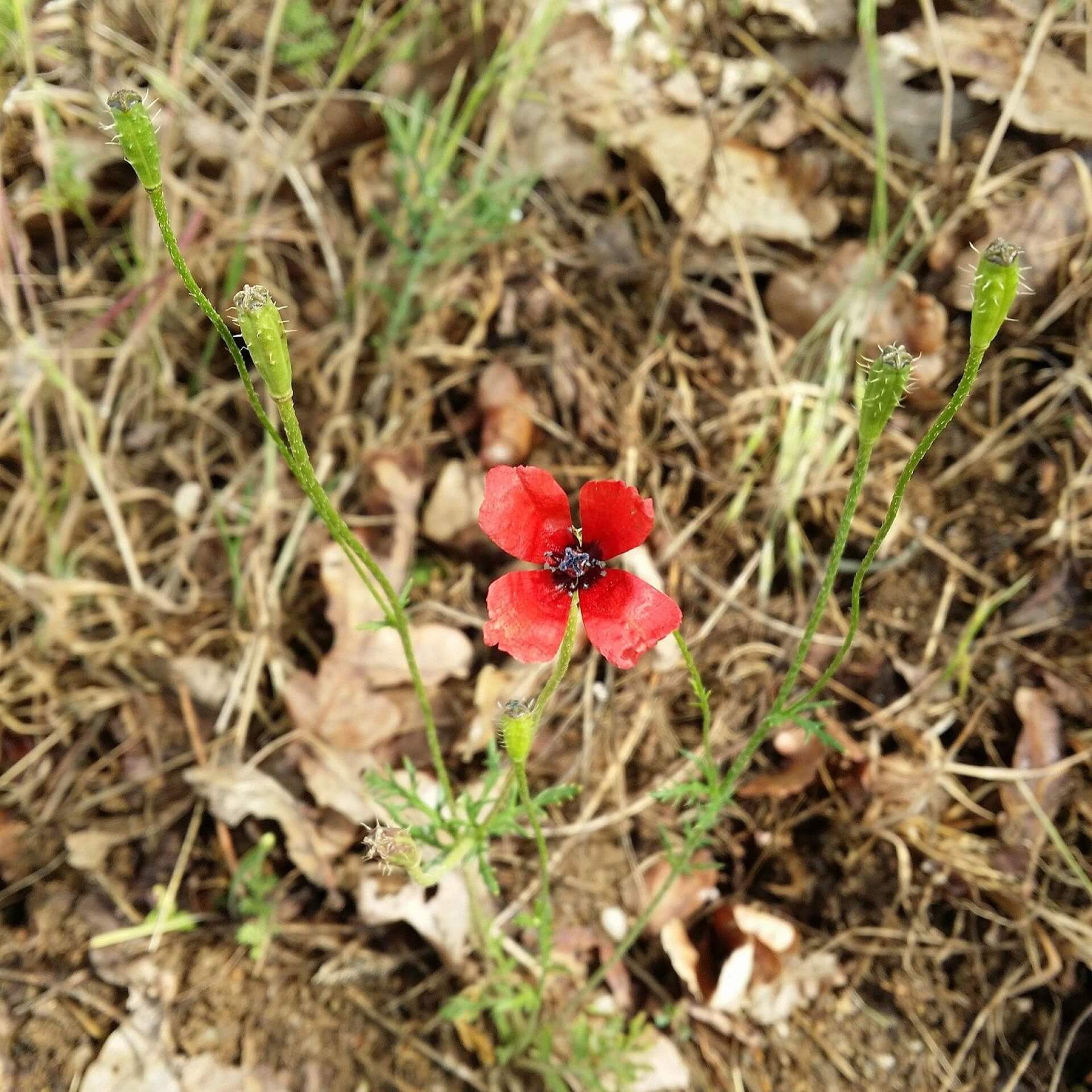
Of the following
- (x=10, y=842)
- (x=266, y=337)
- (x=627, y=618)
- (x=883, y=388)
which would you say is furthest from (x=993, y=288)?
(x=10, y=842)

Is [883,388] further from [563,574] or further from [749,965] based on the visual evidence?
[749,965]

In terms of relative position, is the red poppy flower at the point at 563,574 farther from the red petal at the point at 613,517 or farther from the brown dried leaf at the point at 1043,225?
the brown dried leaf at the point at 1043,225

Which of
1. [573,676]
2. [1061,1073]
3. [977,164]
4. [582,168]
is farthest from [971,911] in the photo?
[582,168]

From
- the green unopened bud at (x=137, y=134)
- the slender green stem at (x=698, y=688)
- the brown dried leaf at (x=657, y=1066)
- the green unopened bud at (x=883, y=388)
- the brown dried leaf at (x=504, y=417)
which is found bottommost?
Answer: the brown dried leaf at (x=657, y=1066)

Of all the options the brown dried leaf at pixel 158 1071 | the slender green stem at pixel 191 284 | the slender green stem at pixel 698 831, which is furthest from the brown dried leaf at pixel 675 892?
the slender green stem at pixel 191 284

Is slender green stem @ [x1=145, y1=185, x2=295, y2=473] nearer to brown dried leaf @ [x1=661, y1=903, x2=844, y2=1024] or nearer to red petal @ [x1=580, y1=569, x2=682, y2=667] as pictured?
red petal @ [x1=580, y1=569, x2=682, y2=667]

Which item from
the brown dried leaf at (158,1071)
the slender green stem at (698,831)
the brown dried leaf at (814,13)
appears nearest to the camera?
the slender green stem at (698,831)

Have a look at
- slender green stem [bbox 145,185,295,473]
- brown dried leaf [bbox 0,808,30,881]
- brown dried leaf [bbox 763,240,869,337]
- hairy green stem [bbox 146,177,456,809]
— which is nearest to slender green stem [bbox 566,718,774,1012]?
hairy green stem [bbox 146,177,456,809]
